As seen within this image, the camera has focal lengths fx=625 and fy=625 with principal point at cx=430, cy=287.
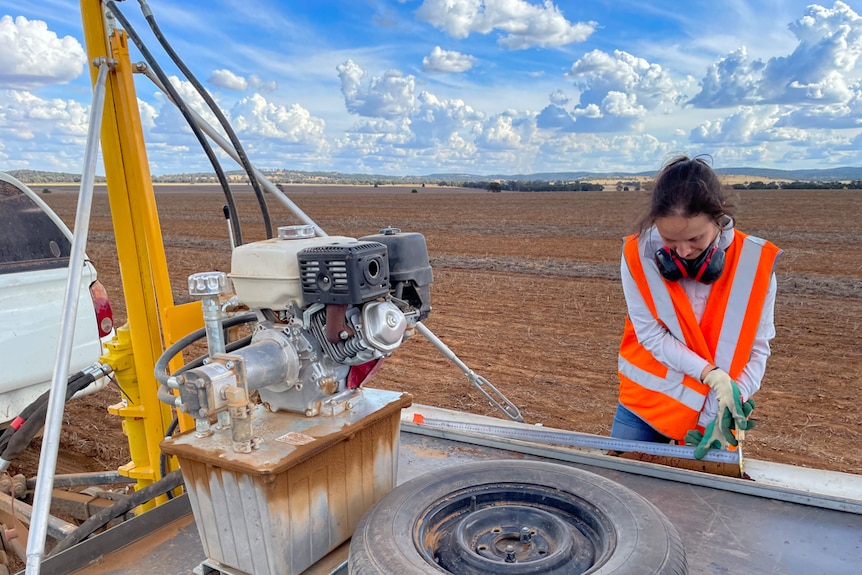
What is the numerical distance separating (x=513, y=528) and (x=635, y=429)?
106 centimetres

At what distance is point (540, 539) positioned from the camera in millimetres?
1701

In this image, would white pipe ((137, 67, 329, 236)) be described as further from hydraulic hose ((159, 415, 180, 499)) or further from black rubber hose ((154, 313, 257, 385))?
hydraulic hose ((159, 415, 180, 499))

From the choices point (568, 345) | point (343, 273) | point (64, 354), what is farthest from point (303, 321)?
point (568, 345)

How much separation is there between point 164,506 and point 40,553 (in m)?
0.54

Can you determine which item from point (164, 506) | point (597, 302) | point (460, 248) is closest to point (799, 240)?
point (460, 248)

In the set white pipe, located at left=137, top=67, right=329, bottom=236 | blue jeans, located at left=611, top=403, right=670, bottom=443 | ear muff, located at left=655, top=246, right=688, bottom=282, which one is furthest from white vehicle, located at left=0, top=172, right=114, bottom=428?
ear muff, located at left=655, top=246, right=688, bottom=282

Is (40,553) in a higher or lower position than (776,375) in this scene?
higher

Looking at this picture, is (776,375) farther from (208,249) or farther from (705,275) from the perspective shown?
(208,249)

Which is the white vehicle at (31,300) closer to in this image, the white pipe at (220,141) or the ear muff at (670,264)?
the white pipe at (220,141)

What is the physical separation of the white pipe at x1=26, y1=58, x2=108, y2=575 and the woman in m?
1.89

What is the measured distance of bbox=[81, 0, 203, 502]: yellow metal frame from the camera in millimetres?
2232

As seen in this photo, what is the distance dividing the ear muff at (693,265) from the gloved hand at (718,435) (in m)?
0.51

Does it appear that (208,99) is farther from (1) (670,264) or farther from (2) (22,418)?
(1) (670,264)

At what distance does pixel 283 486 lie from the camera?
1.66 m
